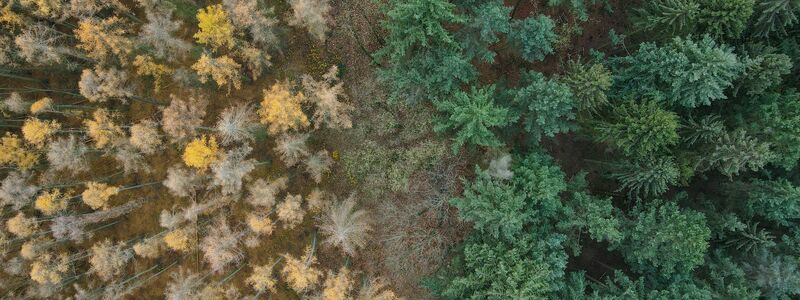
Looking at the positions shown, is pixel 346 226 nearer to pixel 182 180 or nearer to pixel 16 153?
pixel 182 180

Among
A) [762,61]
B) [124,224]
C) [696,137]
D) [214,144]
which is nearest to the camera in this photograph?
[762,61]

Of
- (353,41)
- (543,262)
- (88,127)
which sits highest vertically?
(353,41)

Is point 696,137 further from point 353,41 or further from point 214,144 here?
point 214,144

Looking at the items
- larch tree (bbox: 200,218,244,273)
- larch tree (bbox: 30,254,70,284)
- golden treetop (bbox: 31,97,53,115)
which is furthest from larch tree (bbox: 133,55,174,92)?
larch tree (bbox: 30,254,70,284)

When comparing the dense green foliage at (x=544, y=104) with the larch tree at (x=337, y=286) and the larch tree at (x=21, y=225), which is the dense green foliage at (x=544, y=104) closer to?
the larch tree at (x=337, y=286)

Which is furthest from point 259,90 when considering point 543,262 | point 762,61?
point 762,61

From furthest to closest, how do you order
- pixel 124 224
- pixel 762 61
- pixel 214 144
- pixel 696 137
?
pixel 124 224, pixel 214 144, pixel 696 137, pixel 762 61

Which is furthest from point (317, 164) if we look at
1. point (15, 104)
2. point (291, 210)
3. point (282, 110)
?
point (15, 104)

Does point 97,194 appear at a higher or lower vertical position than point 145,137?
lower
